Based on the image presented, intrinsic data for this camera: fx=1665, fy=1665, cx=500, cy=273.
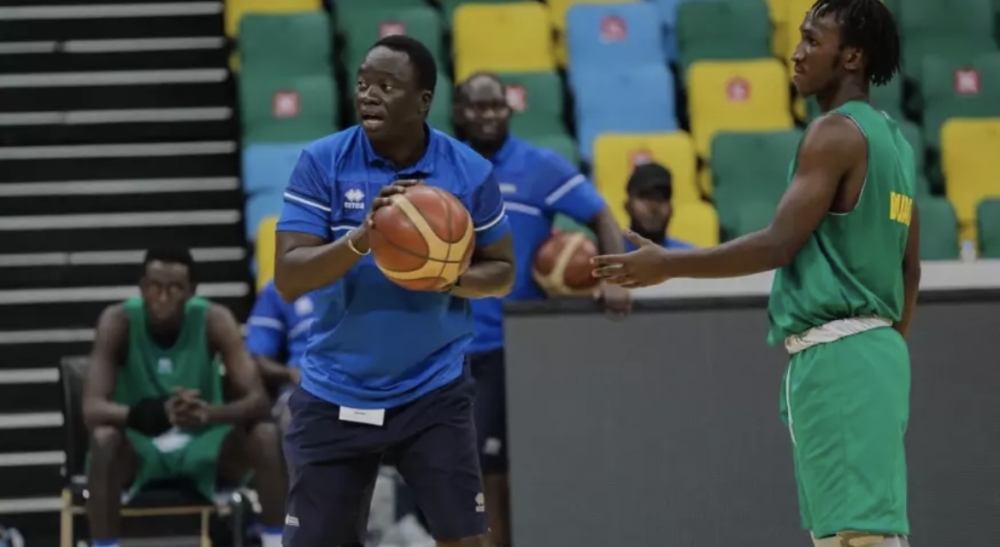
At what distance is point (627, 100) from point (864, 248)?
5.84m

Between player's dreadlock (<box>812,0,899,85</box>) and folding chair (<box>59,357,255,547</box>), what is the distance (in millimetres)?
4113

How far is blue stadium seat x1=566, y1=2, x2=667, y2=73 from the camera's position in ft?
32.8

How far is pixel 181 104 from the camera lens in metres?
10.1

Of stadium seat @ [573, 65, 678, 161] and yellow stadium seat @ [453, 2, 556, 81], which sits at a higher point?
yellow stadium seat @ [453, 2, 556, 81]

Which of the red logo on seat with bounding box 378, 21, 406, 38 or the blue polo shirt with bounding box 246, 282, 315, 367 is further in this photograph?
the red logo on seat with bounding box 378, 21, 406, 38

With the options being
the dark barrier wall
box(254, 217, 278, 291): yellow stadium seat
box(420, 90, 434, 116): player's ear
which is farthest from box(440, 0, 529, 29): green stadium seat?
box(420, 90, 434, 116): player's ear

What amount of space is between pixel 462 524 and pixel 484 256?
0.72 m

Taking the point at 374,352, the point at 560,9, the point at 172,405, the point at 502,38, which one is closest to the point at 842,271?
the point at 374,352

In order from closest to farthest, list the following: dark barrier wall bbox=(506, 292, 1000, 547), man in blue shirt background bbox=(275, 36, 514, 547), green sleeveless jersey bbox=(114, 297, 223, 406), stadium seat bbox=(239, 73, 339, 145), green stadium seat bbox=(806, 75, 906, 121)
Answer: man in blue shirt background bbox=(275, 36, 514, 547) → dark barrier wall bbox=(506, 292, 1000, 547) → green sleeveless jersey bbox=(114, 297, 223, 406) → stadium seat bbox=(239, 73, 339, 145) → green stadium seat bbox=(806, 75, 906, 121)

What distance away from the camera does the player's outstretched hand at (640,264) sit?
13.1ft

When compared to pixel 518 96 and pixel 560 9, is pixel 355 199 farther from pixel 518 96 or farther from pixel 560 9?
pixel 560 9

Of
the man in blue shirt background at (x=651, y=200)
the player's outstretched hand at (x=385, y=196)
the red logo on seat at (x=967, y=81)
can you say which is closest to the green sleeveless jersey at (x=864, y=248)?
the player's outstretched hand at (x=385, y=196)

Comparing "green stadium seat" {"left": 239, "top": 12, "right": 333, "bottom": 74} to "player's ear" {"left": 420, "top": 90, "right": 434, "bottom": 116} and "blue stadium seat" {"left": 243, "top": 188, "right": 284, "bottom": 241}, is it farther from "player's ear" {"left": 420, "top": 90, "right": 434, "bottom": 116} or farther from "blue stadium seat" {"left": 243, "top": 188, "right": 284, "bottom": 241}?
"player's ear" {"left": 420, "top": 90, "right": 434, "bottom": 116}

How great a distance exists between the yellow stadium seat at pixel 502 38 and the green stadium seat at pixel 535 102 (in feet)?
0.89
